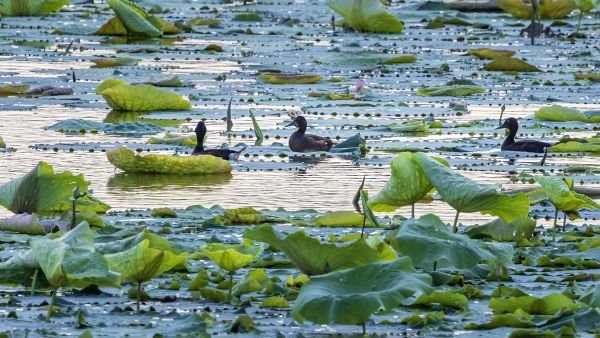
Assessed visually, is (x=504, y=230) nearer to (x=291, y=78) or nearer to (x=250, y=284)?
(x=250, y=284)

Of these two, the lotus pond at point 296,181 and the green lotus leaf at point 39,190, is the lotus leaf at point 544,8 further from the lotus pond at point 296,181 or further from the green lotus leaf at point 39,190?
the green lotus leaf at point 39,190

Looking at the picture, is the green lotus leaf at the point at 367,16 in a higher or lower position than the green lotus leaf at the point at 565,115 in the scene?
lower

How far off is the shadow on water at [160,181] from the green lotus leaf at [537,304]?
3.51 meters

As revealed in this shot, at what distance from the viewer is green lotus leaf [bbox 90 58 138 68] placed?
13.6m

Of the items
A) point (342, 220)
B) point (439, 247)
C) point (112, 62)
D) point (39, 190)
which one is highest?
point (439, 247)

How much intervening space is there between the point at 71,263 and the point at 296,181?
385 centimetres

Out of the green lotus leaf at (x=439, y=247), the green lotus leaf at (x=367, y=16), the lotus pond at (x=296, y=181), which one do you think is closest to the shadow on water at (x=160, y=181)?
the lotus pond at (x=296, y=181)

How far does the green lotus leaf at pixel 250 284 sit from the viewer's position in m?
4.66

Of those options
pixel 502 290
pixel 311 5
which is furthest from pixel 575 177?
pixel 311 5

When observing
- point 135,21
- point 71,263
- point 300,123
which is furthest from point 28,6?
point 71,263

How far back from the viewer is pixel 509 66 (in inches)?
549

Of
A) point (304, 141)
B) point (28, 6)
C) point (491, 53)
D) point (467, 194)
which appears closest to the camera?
point (467, 194)

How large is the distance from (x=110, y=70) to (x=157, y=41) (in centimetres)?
315

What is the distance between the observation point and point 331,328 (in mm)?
4289
